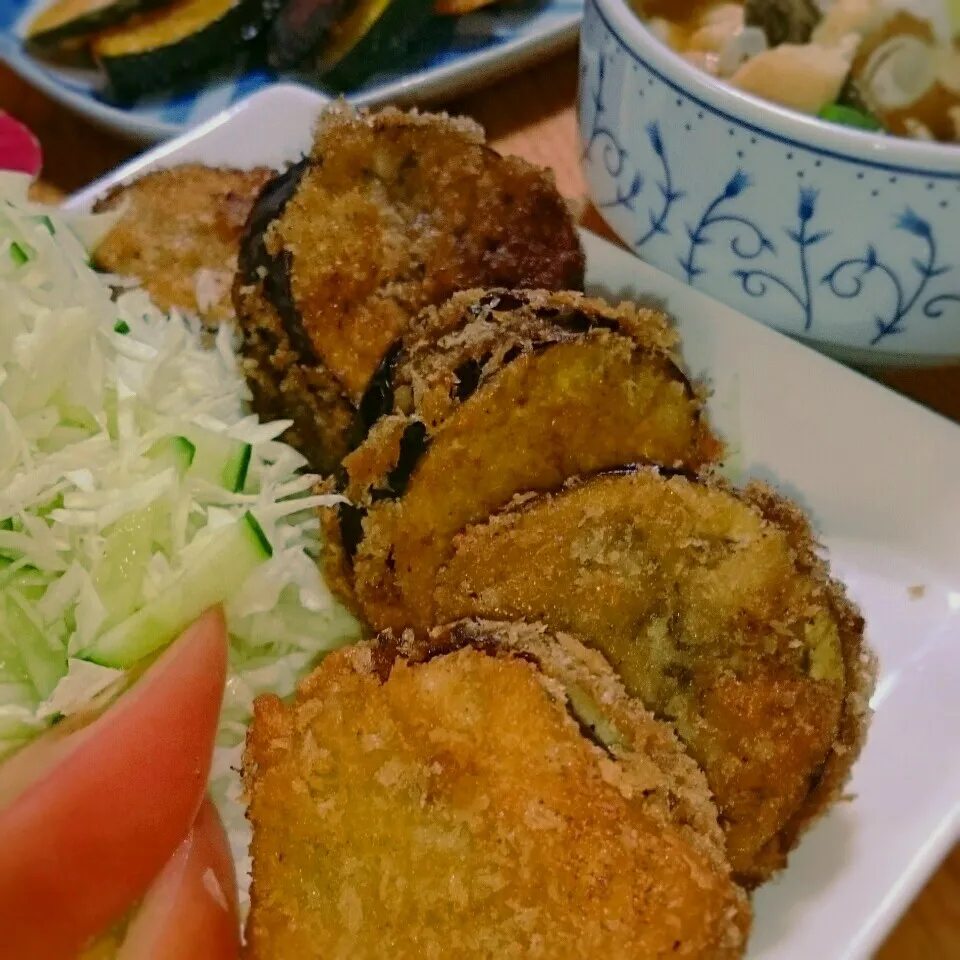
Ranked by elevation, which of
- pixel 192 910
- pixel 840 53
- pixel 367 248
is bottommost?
pixel 192 910

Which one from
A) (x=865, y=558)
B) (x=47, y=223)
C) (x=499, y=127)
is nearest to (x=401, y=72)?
(x=499, y=127)

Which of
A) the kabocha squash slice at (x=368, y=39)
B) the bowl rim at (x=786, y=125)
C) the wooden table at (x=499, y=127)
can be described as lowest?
the wooden table at (x=499, y=127)

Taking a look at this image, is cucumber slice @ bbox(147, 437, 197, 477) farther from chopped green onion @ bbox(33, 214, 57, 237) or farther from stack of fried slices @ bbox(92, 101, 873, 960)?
chopped green onion @ bbox(33, 214, 57, 237)

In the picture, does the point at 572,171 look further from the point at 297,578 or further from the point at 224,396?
the point at 297,578

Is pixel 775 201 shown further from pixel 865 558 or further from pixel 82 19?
pixel 82 19

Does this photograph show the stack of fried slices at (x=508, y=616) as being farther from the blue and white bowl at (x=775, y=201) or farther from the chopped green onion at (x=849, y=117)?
the chopped green onion at (x=849, y=117)

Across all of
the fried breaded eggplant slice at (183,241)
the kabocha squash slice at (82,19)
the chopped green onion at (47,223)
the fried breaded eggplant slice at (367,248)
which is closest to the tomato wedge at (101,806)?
the fried breaded eggplant slice at (367,248)
